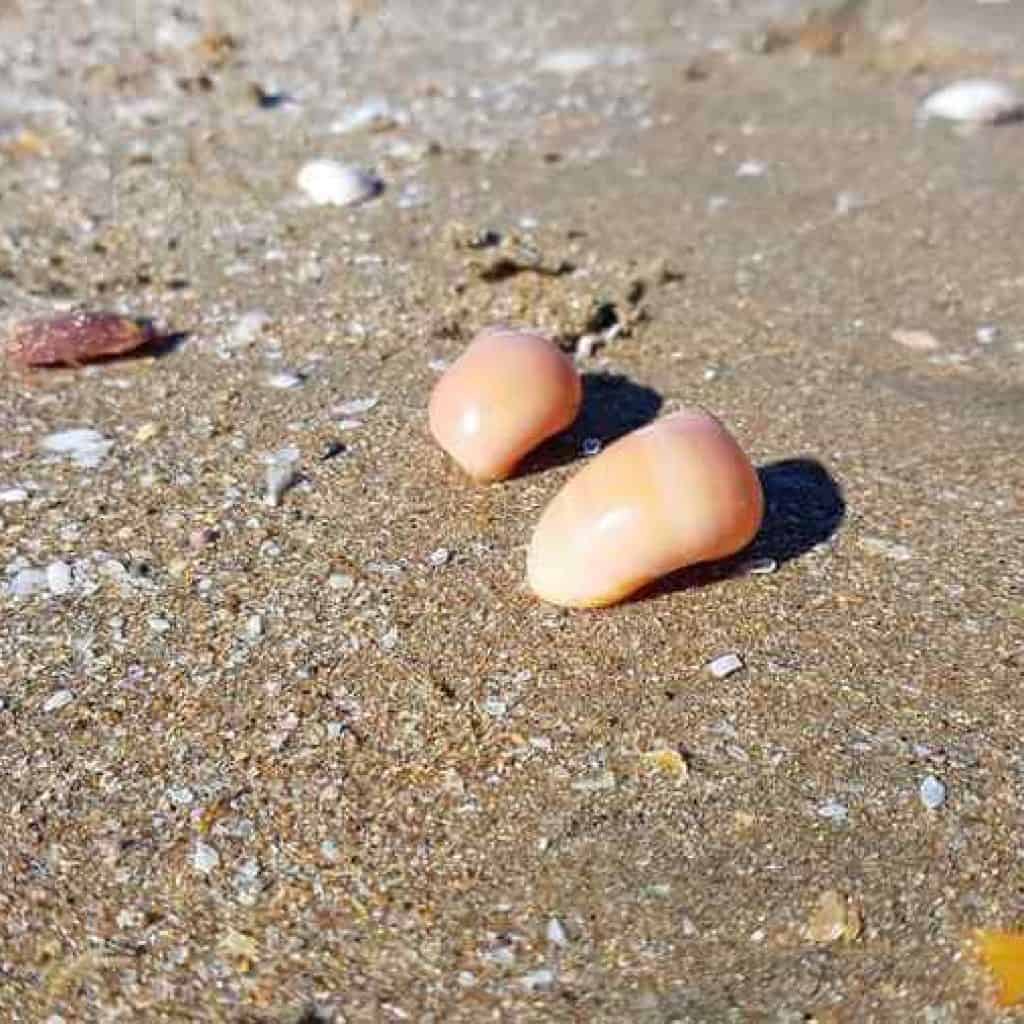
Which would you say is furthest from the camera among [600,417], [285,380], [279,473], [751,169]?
[751,169]

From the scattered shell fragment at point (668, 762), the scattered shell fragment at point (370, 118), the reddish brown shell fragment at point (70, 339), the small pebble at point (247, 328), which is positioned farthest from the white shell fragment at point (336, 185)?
the scattered shell fragment at point (668, 762)

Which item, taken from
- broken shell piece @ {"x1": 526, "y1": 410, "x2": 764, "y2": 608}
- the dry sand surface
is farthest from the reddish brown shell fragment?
broken shell piece @ {"x1": 526, "y1": 410, "x2": 764, "y2": 608}

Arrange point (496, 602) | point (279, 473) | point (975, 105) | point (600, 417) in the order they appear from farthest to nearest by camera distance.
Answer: point (975, 105) → point (600, 417) → point (279, 473) → point (496, 602)

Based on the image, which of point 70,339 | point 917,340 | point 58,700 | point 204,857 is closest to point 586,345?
point 917,340

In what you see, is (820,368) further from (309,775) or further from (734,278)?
(309,775)

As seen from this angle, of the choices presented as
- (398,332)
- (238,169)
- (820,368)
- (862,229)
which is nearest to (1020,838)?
(820,368)

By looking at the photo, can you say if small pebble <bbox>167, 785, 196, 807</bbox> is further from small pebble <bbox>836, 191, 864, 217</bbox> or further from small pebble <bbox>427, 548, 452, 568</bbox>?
small pebble <bbox>836, 191, 864, 217</bbox>

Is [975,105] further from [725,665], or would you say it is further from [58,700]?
[58,700]
